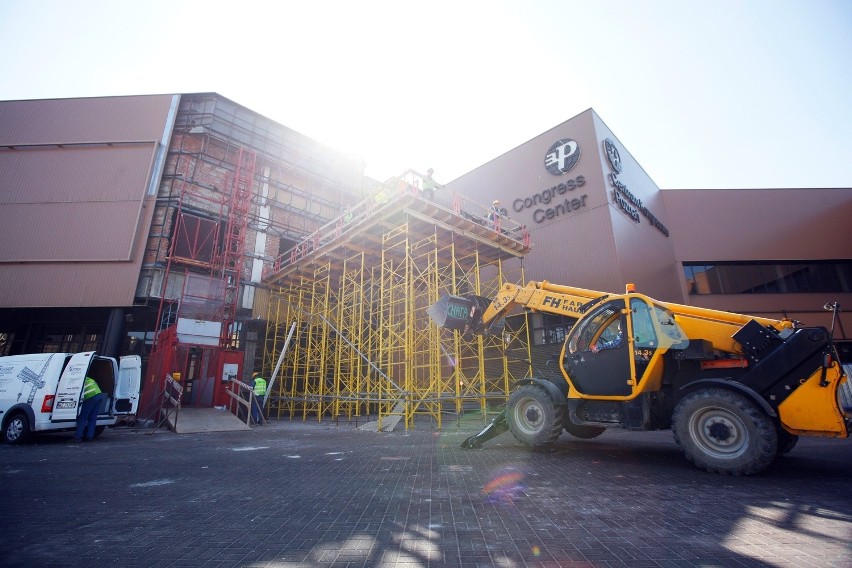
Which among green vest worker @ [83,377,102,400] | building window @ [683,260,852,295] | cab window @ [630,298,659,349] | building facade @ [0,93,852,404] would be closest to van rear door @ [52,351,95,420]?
green vest worker @ [83,377,102,400]

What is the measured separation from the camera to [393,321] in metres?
17.4

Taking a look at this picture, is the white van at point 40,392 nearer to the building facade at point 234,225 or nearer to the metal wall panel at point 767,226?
the building facade at point 234,225

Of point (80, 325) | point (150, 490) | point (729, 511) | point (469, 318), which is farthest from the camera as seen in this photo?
point (80, 325)

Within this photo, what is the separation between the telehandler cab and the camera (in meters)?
4.92

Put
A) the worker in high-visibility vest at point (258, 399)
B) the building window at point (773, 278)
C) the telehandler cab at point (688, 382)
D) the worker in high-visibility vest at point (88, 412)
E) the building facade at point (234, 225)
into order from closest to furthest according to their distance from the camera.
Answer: the telehandler cab at point (688, 382) → the worker in high-visibility vest at point (88, 412) → the worker in high-visibility vest at point (258, 399) → the building facade at point (234, 225) → the building window at point (773, 278)

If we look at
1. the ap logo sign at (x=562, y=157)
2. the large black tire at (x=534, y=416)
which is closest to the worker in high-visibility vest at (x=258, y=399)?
the large black tire at (x=534, y=416)

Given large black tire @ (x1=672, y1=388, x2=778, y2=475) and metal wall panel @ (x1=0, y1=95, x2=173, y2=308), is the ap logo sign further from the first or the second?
metal wall panel @ (x1=0, y1=95, x2=173, y2=308)

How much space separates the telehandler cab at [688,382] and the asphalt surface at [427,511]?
1.83ft

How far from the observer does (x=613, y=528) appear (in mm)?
3268

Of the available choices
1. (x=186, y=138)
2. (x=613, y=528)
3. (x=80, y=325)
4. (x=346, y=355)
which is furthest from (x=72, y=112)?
(x=613, y=528)

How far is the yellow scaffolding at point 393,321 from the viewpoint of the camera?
12.6 m

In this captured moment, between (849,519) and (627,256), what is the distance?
15611 millimetres

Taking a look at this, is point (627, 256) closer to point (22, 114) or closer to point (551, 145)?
Answer: point (551, 145)

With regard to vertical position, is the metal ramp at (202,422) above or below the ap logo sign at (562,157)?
below
